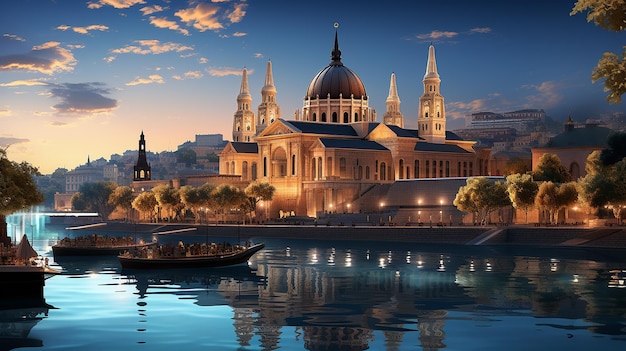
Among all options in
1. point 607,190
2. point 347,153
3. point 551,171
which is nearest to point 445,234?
point 607,190

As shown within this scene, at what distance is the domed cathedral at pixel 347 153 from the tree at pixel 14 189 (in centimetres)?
9498

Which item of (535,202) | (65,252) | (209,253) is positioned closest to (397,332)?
(209,253)

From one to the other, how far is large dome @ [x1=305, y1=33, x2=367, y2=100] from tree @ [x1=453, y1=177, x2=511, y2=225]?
74325 millimetres

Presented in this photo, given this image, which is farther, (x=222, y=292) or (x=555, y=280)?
(x=555, y=280)

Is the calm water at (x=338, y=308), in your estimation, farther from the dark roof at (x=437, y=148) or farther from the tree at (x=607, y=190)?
the dark roof at (x=437, y=148)

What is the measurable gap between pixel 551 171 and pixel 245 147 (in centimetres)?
7831

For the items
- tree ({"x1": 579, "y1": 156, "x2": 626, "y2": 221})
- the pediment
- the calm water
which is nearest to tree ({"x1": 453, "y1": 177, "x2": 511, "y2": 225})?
tree ({"x1": 579, "y1": 156, "x2": 626, "y2": 221})

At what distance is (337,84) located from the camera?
19362 centimetres

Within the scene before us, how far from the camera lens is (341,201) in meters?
163

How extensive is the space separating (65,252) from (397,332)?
60327 mm

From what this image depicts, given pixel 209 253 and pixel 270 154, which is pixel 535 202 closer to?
pixel 209 253

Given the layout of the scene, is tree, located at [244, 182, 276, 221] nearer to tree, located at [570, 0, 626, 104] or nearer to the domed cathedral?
the domed cathedral

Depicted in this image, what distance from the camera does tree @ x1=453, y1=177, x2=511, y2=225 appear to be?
387ft

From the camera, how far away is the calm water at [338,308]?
40.0 meters
